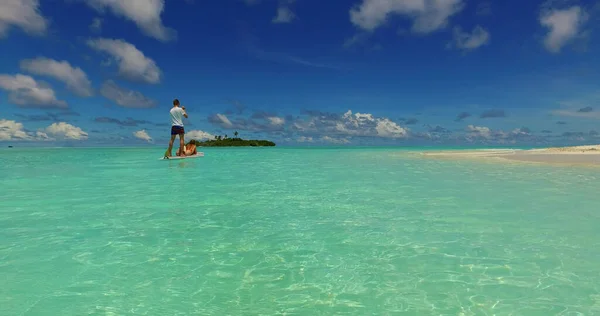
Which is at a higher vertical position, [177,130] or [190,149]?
[177,130]

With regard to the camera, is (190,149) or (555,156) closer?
(190,149)

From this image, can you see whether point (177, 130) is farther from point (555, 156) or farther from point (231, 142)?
point (231, 142)

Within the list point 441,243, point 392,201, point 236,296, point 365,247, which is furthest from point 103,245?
point 392,201

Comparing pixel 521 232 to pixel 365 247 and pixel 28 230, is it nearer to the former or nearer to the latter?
pixel 365 247

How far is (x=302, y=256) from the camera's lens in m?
5.70

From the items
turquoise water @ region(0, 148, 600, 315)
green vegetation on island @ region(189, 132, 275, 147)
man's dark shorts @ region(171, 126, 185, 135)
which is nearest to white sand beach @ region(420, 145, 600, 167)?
turquoise water @ region(0, 148, 600, 315)

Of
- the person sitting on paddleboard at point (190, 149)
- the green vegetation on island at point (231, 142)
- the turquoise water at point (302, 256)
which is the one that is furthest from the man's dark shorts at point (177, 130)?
the green vegetation on island at point (231, 142)

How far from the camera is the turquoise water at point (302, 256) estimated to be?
4148mm

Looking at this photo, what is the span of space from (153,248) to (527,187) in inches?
493

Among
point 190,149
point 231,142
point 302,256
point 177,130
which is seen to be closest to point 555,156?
point 177,130

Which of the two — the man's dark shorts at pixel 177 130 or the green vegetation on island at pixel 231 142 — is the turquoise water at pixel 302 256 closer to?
the man's dark shorts at pixel 177 130

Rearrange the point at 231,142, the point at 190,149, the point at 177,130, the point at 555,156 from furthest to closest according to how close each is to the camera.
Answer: the point at 231,142 < the point at 555,156 < the point at 190,149 < the point at 177,130

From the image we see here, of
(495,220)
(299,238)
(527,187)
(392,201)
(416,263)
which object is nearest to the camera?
(416,263)

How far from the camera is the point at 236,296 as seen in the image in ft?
14.1
